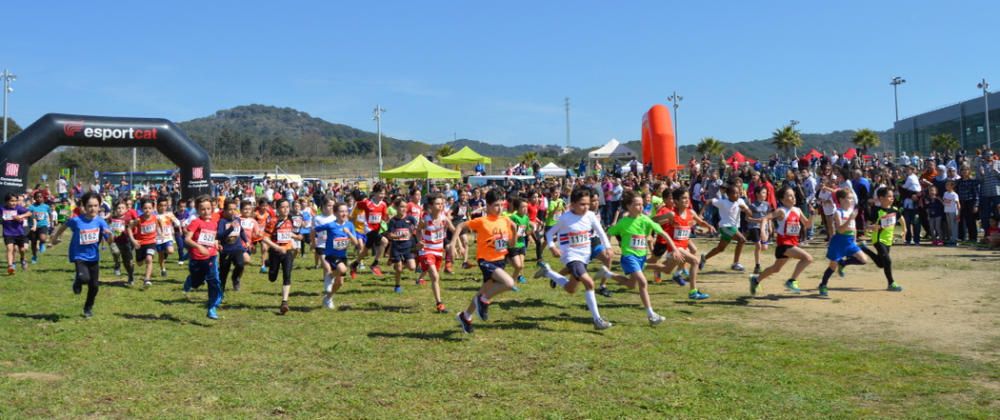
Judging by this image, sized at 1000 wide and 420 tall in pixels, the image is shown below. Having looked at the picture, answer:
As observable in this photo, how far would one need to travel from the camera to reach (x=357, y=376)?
7.08 m

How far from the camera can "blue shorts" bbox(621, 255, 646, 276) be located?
31.1 ft

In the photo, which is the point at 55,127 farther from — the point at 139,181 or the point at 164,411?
the point at 139,181

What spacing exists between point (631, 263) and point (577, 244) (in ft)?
3.21

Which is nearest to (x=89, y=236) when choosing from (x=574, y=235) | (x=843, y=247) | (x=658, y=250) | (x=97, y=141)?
(x=574, y=235)

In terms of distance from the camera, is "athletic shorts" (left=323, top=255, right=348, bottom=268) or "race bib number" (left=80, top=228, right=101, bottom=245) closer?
"race bib number" (left=80, top=228, right=101, bottom=245)

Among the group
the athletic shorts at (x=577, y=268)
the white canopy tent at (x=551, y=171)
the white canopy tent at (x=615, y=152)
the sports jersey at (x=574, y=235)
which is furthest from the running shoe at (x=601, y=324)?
the white canopy tent at (x=615, y=152)

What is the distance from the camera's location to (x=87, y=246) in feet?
33.8

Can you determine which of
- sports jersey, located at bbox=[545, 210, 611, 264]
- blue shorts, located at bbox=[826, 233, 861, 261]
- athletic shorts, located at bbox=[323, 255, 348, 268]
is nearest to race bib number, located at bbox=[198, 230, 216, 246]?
athletic shorts, located at bbox=[323, 255, 348, 268]

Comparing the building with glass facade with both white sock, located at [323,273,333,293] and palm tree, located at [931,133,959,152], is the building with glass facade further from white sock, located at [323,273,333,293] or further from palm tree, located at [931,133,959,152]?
white sock, located at [323,273,333,293]

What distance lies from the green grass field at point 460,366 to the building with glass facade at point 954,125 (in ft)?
190

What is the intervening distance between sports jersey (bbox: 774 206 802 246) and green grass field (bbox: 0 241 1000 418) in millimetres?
1220

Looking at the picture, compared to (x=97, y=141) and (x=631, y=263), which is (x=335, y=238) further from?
(x=97, y=141)

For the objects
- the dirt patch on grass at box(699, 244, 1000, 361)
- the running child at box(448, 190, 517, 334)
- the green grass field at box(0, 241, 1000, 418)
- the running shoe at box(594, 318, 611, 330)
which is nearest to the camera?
the green grass field at box(0, 241, 1000, 418)

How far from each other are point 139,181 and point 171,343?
54075 millimetres
